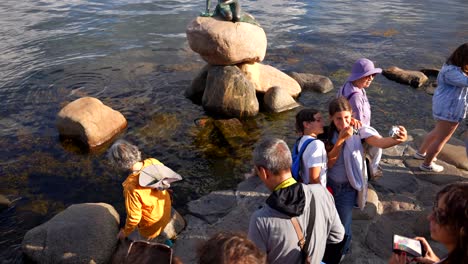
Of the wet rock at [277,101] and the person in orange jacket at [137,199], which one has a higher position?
the person in orange jacket at [137,199]

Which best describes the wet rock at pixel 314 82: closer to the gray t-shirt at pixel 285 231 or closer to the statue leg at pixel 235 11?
the statue leg at pixel 235 11

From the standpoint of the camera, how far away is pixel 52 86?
35.3ft

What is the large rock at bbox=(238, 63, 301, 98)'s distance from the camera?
9.70 meters

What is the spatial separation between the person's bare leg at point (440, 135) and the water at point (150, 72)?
2576 millimetres

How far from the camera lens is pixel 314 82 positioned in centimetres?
1058

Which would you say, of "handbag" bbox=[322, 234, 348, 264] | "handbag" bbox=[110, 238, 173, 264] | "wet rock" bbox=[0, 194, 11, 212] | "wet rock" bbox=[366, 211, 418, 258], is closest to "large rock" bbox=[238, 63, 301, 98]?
"wet rock" bbox=[366, 211, 418, 258]

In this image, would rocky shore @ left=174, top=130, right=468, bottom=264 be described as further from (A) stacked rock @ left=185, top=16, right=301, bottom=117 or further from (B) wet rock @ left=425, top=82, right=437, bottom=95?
(B) wet rock @ left=425, top=82, right=437, bottom=95

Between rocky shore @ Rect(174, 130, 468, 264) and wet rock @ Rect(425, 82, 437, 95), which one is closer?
rocky shore @ Rect(174, 130, 468, 264)

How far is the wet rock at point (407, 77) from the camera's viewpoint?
10.5 m

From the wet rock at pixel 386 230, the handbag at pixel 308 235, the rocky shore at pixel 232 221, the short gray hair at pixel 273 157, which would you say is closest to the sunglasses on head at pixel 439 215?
the handbag at pixel 308 235

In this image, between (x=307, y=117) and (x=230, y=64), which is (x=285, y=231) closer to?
(x=307, y=117)

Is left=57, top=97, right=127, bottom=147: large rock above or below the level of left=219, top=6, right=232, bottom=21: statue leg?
below

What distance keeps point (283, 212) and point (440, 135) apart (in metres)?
4.12

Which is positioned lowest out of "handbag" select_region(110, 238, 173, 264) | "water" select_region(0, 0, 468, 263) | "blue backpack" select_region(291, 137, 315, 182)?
"water" select_region(0, 0, 468, 263)
